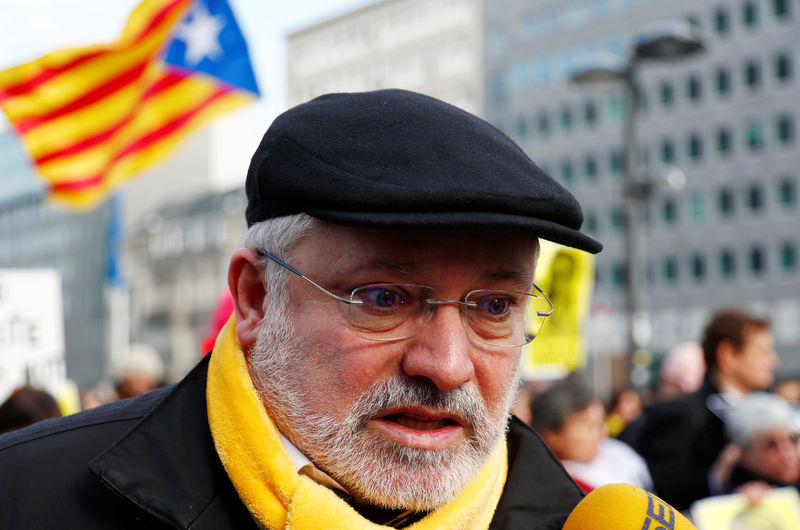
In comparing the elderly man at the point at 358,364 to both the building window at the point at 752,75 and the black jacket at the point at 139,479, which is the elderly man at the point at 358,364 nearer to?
the black jacket at the point at 139,479

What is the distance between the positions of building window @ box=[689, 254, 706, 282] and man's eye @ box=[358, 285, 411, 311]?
55.1 meters

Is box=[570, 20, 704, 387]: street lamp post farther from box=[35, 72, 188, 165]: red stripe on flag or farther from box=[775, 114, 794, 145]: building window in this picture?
box=[775, 114, 794, 145]: building window

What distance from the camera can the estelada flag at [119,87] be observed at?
6840mm

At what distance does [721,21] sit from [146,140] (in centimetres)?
5254

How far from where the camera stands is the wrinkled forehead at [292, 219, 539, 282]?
6.26ft

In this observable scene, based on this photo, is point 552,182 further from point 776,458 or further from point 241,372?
point 776,458

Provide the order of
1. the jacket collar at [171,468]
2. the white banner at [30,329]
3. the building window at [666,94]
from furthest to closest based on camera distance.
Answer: the building window at [666,94] → the white banner at [30,329] → the jacket collar at [171,468]

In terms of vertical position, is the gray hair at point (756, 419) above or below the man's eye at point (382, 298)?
below

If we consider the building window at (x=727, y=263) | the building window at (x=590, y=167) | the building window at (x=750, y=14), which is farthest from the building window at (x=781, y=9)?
the building window at (x=590, y=167)

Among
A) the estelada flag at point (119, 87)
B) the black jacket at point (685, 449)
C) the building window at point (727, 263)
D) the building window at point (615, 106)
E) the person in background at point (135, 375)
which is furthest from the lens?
the building window at point (615, 106)

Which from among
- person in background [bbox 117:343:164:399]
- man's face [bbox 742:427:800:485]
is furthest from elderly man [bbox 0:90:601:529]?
person in background [bbox 117:343:164:399]

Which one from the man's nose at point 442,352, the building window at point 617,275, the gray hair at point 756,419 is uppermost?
the man's nose at point 442,352

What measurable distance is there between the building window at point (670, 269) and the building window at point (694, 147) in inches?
214

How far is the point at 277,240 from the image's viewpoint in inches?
79.9
